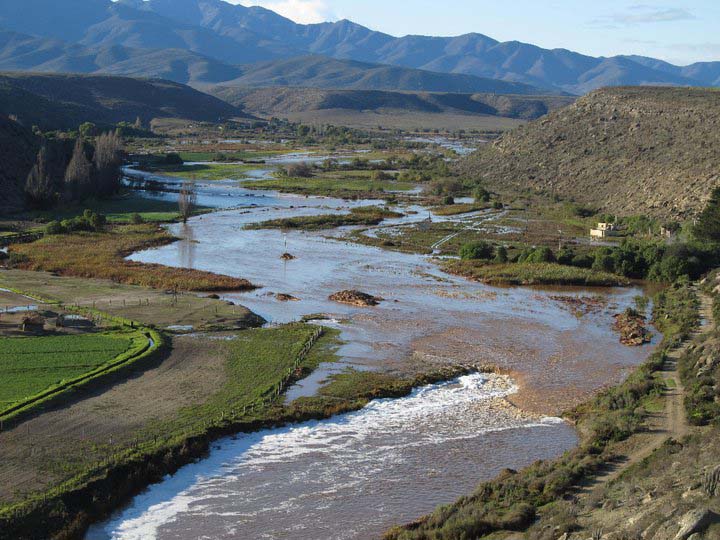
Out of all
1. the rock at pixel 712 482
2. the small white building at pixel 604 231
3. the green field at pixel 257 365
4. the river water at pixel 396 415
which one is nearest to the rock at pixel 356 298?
the river water at pixel 396 415

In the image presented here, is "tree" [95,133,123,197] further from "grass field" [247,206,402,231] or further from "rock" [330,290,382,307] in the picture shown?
"rock" [330,290,382,307]

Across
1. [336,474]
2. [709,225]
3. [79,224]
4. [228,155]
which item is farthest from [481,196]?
[336,474]

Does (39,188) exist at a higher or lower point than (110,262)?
higher

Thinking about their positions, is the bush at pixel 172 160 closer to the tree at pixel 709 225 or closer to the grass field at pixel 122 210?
the grass field at pixel 122 210

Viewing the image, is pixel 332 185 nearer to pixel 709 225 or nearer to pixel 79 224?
pixel 79 224

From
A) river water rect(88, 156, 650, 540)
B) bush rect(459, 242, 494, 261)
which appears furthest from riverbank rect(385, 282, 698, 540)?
bush rect(459, 242, 494, 261)

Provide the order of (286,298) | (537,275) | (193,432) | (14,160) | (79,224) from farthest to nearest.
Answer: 1. (14,160)
2. (79,224)
3. (537,275)
4. (286,298)
5. (193,432)

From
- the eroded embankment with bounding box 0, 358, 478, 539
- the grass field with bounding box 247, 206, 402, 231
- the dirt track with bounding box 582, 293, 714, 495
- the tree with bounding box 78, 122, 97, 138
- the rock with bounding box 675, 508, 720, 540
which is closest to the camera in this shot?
the rock with bounding box 675, 508, 720, 540
